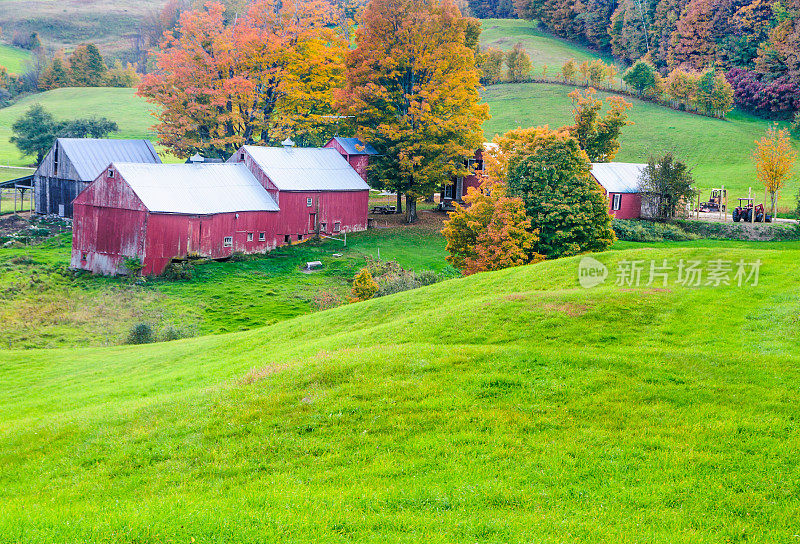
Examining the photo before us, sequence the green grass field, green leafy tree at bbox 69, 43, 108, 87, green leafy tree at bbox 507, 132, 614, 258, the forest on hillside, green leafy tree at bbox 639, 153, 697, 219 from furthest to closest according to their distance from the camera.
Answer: the green grass field
green leafy tree at bbox 69, 43, 108, 87
the forest on hillside
green leafy tree at bbox 639, 153, 697, 219
green leafy tree at bbox 507, 132, 614, 258

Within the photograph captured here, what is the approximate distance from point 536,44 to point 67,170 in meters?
98.1

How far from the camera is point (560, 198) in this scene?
3569 cm

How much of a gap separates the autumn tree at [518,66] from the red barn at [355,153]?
57872 mm

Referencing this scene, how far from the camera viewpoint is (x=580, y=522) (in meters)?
9.82

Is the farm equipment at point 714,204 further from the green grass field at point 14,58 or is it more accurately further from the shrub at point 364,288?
the green grass field at point 14,58

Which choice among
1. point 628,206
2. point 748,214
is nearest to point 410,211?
point 628,206

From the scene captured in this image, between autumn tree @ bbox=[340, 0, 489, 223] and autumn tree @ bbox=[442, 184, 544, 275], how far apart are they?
19.1 meters

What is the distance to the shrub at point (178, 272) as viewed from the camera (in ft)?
135

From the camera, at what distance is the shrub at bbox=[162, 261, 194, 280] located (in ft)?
135

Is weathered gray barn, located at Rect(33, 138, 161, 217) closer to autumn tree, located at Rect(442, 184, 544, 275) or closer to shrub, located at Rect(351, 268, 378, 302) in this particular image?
shrub, located at Rect(351, 268, 378, 302)

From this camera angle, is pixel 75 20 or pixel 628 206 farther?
pixel 75 20

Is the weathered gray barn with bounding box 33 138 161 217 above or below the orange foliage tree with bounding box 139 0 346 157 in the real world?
below

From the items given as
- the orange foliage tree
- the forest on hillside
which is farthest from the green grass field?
the forest on hillside

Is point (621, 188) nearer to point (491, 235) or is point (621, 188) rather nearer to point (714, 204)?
point (714, 204)
